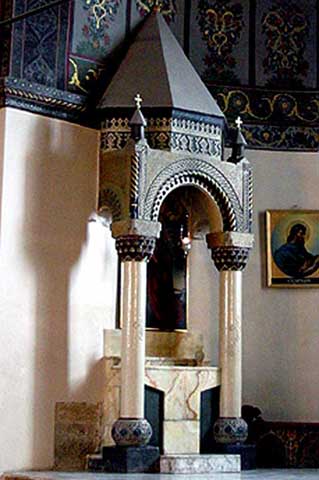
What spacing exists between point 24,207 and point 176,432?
205 cm

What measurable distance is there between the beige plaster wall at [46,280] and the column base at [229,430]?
0.95 m

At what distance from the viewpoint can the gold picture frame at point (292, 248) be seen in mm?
8703

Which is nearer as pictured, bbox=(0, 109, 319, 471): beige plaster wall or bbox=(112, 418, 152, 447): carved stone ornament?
bbox=(112, 418, 152, 447): carved stone ornament

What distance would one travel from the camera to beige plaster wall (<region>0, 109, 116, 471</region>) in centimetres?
746

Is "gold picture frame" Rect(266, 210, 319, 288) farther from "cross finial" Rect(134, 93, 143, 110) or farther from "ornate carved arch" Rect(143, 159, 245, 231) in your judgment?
"cross finial" Rect(134, 93, 143, 110)

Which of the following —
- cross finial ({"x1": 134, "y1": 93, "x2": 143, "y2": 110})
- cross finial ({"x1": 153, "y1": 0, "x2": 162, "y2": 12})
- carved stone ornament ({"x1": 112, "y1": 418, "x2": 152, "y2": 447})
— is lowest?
carved stone ornament ({"x1": 112, "y1": 418, "x2": 152, "y2": 447})

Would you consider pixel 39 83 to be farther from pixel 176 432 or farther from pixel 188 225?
pixel 176 432

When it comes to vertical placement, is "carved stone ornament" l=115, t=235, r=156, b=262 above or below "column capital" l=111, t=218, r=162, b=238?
below

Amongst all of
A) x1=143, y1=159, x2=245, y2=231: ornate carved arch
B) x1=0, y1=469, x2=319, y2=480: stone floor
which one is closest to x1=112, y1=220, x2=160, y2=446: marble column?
x1=143, y1=159, x2=245, y2=231: ornate carved arch

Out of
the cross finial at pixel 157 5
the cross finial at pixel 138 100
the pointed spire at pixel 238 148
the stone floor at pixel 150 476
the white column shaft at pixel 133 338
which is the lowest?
the stone floor at pixel 150 476

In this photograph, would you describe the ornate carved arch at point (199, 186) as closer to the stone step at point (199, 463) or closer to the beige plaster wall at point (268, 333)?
the beige plaster wall at point (268, 333)

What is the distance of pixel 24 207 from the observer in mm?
7645

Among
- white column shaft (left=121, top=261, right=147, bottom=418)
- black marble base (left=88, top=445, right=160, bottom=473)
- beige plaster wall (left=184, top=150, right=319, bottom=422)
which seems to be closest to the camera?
black marble base (left=88, top=445, right=160, bottom=473)

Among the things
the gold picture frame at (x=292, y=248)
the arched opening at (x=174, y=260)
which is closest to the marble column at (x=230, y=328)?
the arched opening at (x=174, y=260)
